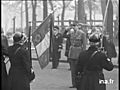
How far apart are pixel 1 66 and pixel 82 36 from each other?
4.30m

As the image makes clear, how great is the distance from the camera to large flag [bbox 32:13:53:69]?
9609 millimetres

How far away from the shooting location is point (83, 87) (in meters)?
7.62

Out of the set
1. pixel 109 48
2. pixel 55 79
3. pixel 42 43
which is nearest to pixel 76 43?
pixel 55 79

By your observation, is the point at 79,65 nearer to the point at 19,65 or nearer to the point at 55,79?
the point at 19,65

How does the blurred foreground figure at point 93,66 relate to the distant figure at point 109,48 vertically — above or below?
above

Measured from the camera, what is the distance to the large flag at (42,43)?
961 centimetres

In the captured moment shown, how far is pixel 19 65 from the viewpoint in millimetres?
7809

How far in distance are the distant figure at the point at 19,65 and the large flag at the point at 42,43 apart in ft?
4.77

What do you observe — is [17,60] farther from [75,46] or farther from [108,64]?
[75,46]

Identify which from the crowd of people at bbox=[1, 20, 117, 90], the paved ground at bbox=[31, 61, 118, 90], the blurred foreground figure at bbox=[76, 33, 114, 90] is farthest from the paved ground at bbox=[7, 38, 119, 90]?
the blurred foreground figure at bbox=[76, 33, 114, 90]

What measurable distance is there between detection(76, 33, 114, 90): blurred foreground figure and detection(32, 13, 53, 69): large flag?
207 centimetres

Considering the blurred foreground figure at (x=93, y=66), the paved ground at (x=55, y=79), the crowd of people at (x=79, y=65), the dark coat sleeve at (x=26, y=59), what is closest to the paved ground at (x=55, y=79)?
the paved ground at (x=55, y=79)

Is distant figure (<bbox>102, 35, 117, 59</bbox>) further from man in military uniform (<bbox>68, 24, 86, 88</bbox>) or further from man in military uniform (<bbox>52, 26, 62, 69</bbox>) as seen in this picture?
man in military uniform (<bbox>68, 24, 86, 88</bbox>)

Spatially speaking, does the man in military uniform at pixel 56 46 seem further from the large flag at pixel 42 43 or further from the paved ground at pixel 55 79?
the large flag at pixel 42 43
